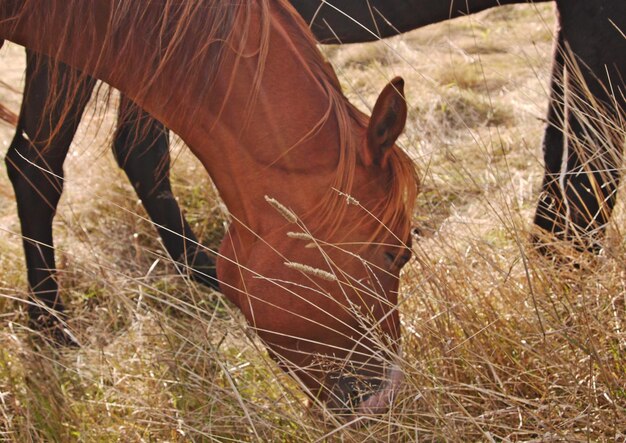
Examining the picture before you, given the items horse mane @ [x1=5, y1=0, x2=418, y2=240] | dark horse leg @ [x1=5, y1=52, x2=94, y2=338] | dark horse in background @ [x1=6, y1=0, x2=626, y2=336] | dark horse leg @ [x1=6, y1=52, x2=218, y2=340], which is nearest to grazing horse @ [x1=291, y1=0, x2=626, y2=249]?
dark horse in background @ [x1=6, y1=0, x2=626, y2=336]

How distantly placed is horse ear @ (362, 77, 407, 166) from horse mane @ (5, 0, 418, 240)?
3 cm

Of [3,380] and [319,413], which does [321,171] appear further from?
[3,380]

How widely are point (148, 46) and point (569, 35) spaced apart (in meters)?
1.32

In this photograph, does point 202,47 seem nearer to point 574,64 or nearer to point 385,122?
point 385,122

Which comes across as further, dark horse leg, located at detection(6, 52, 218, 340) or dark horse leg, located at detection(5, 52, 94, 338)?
dark horse leg, located at detection(5, 52, 94, 338)

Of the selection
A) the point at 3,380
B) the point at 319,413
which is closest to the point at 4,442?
the point at 3,380

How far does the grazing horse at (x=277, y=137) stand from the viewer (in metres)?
1.63

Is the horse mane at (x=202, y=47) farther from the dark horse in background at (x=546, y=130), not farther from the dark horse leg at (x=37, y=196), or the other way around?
the dark horse leg at (x=37, y=196)

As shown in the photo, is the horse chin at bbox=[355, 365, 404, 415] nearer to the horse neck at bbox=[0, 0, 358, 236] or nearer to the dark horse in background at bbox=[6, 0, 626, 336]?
the horse neck at bbox=[0, 0, 358, 236]

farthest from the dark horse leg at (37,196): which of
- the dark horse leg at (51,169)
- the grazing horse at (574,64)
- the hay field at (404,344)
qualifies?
the grazing horse at (574,64)

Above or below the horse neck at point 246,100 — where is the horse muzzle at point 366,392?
below

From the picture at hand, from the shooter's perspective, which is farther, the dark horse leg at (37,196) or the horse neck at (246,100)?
the dark horse leg at (37,196)

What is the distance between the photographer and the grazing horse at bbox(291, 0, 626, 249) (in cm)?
224

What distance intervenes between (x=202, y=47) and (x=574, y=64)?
1063 millimetres
